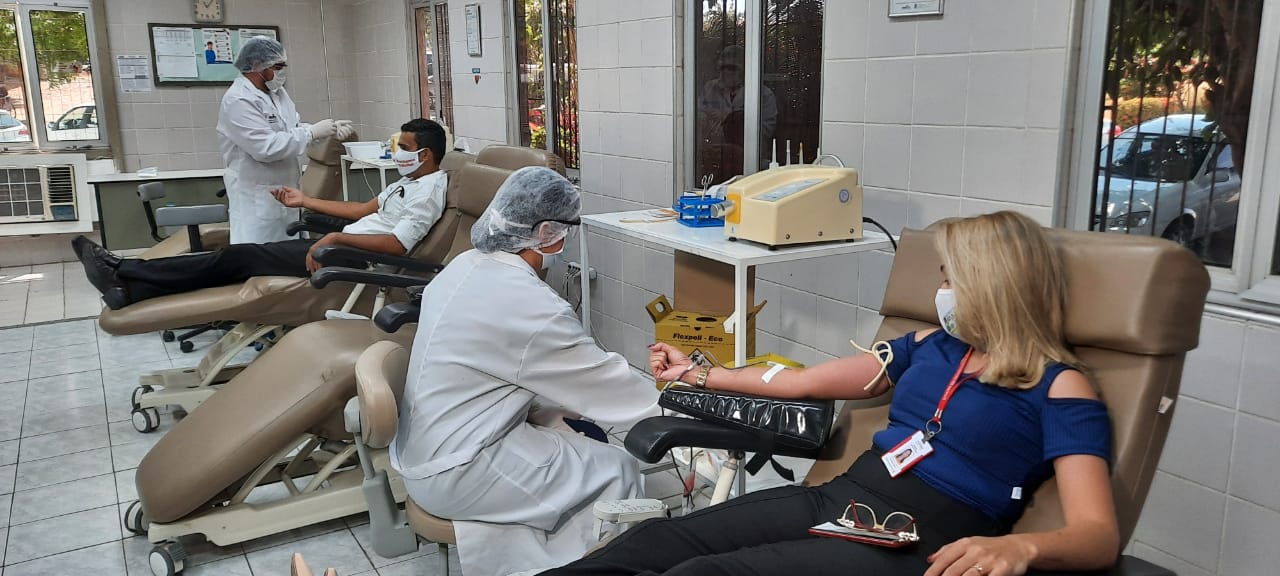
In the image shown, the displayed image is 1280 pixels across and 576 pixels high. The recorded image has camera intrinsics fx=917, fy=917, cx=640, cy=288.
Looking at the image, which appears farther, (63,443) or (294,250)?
(294,250)

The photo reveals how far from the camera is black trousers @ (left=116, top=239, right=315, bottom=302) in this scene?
341 cm

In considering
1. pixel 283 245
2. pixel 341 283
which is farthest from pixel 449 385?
pixel 283 245

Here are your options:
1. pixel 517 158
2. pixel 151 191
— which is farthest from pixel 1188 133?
pixel 151 191

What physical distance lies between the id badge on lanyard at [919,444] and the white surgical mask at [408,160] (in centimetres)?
250

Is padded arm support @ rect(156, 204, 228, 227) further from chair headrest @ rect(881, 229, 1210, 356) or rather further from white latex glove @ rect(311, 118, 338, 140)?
chair headrest @ rect(881, 229, 1210, 356)

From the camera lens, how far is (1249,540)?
212cm

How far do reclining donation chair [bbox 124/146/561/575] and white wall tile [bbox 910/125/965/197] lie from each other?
5.19ft

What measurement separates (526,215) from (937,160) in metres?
1.26

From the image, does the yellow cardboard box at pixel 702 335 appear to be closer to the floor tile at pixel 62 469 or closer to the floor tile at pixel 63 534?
the floor tile at pixel 63 534

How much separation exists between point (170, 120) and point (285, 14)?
123 centimetres

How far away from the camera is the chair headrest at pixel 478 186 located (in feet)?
10.8

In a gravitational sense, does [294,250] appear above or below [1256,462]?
above

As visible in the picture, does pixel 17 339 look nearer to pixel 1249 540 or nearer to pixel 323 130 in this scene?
pixel 323 130

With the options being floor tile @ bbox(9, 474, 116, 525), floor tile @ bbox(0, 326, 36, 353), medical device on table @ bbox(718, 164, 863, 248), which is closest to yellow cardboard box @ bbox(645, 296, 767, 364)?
medical device on table @ bbox(718, 164, 863, 248)
